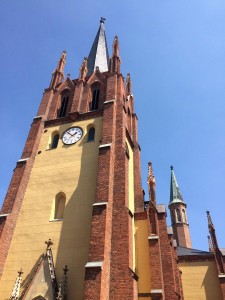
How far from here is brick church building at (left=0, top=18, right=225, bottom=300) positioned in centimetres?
1237

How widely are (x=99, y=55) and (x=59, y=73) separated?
6.45m

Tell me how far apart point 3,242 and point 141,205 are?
27.9 ft

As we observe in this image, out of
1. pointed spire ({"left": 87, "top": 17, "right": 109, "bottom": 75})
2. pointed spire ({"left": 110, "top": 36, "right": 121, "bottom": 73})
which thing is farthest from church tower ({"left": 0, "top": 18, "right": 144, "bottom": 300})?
pointed spire ({"left": 87, "top": 17, "right": 109, "bottom": 75})

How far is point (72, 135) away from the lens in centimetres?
1912

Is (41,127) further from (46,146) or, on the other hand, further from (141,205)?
(141,205)

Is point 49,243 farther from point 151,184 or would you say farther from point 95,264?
point 151,184

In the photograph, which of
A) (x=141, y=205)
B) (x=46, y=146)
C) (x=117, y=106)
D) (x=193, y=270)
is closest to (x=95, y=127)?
(x=117, y=106)

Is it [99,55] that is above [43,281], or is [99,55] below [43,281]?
above

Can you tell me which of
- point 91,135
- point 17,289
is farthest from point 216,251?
point 17,289

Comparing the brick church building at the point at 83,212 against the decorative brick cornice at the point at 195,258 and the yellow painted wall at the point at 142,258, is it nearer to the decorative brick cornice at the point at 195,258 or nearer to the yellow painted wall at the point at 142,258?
the yellow painted wall at the point at 142,258

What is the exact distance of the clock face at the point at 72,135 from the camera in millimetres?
18648

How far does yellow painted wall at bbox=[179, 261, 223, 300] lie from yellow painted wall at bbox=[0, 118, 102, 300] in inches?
653

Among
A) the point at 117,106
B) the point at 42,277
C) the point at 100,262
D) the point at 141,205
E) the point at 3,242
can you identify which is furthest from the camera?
the point at 117,106

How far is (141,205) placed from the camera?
59.6 feet
